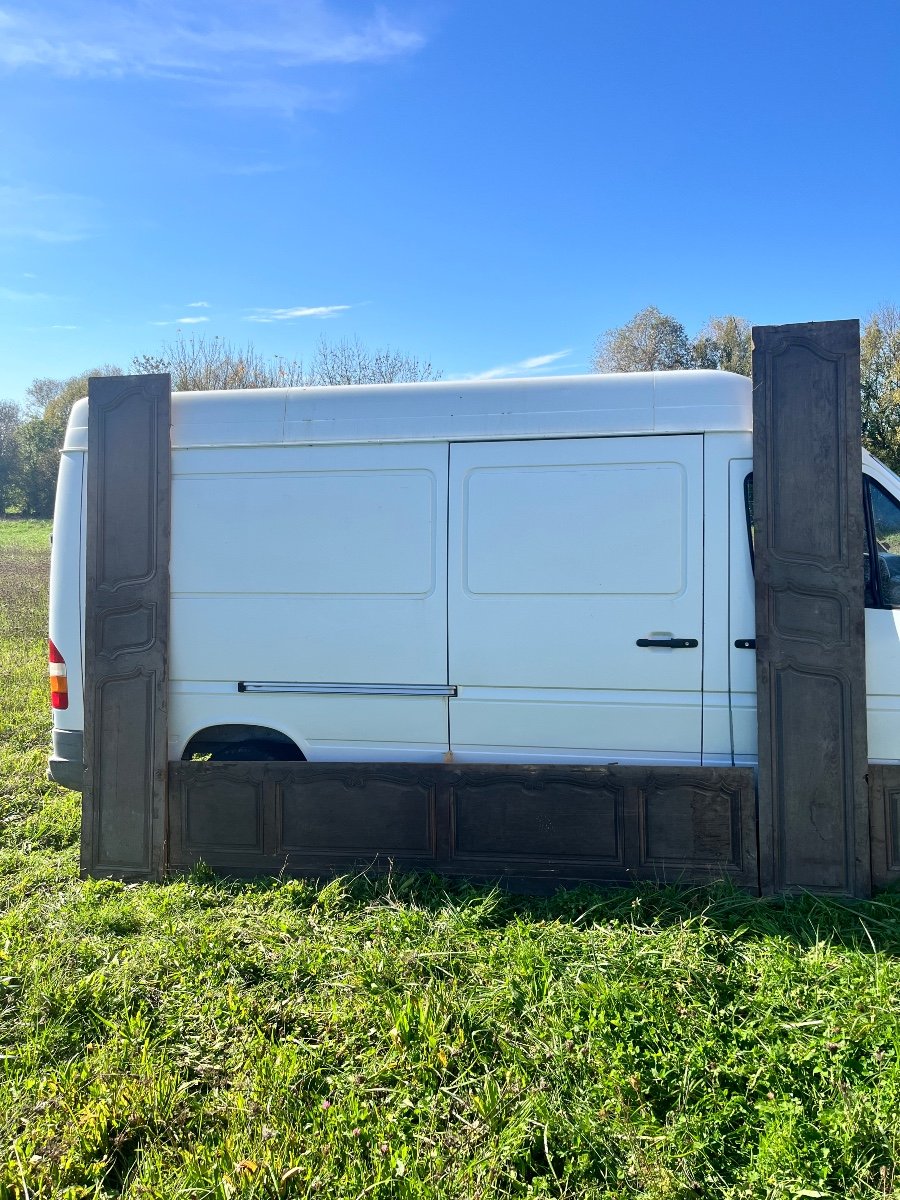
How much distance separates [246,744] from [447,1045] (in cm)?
232

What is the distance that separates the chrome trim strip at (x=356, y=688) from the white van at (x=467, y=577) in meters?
0.01

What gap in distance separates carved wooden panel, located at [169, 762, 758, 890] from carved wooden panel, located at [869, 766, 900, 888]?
0.59m

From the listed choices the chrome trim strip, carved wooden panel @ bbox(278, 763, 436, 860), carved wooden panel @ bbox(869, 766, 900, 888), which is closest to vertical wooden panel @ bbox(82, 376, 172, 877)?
the chrome trim strip

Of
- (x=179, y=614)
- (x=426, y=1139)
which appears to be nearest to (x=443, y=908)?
(x=426, y=1139)

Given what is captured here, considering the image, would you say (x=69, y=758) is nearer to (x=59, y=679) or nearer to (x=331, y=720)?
(x=59, y=679)

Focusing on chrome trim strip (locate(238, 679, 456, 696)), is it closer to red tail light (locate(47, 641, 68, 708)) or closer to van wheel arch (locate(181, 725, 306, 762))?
van wheel arch (locate(181, 725, 306, 762))

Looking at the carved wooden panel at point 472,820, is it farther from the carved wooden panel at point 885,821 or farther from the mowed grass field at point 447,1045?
the carved wooden panel at point 885,821

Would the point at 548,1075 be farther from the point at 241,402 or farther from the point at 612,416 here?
the point at 241,402

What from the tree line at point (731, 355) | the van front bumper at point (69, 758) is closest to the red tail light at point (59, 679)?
the van front bumper at point (69, 758)

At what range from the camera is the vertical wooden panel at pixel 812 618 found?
3.92m

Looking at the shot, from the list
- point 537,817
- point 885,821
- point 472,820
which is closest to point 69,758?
point 472,820

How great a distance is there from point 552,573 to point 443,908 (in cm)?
177

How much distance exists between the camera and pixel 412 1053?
9.14ft

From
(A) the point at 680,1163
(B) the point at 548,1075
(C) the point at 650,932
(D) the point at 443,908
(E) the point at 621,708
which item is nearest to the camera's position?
(A) the point at 680,1163
